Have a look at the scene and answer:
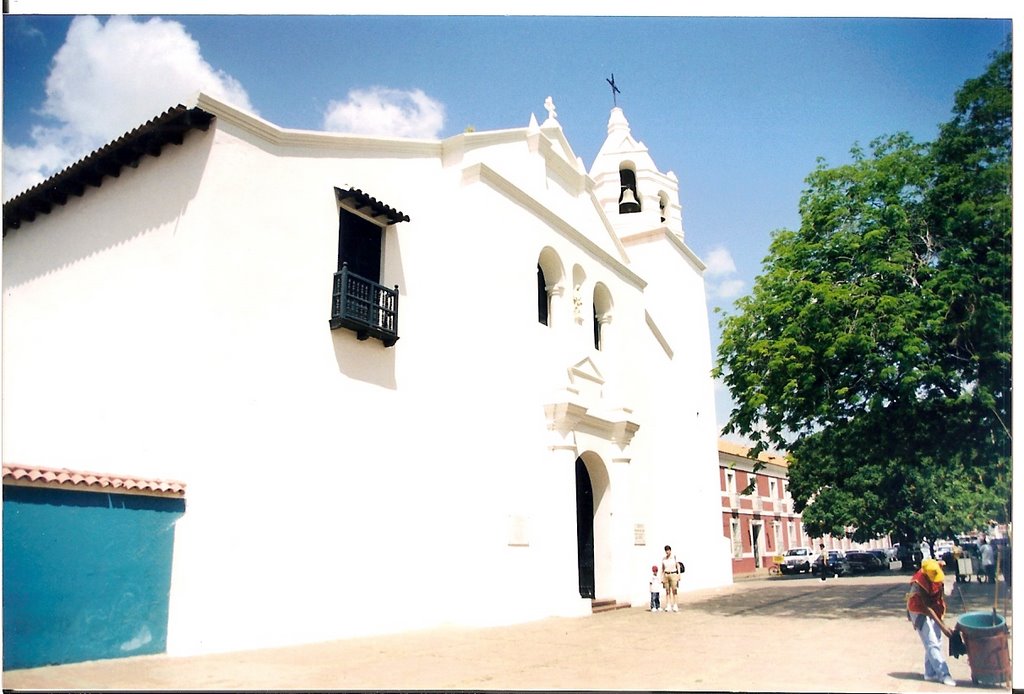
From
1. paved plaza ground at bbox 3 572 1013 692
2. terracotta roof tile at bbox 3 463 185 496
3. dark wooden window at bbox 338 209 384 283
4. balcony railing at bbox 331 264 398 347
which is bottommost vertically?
paved plaza ground at bbox 3 572 1013 692

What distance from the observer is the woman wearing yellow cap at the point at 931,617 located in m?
7.14

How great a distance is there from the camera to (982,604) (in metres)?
9.56

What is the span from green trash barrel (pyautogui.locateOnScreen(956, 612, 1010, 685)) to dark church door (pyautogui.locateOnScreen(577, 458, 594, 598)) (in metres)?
7.27

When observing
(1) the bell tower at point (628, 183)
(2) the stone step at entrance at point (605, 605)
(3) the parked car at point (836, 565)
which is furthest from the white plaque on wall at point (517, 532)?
(3) the parked car at point (836, 565)

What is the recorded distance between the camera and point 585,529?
1418 centimetres

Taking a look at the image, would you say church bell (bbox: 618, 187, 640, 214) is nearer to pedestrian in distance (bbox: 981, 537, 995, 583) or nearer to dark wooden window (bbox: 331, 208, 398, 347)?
dark wooden window (bbox: 331, 208, 398, 347)

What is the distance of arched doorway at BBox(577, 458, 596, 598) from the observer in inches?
545

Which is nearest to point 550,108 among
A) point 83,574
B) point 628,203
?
point 628,203

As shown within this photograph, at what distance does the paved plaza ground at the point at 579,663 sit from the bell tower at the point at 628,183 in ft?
40.8

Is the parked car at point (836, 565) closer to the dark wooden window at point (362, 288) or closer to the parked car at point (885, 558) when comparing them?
the parked car at point (885, 558)

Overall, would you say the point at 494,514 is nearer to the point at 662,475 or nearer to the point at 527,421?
the point at 527,421

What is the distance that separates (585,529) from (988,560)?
20.8ft

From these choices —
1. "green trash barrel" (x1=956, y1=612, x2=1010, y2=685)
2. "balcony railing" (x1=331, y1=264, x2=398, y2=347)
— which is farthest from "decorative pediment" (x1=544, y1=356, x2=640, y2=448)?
"green trash barrel" (x1=956, y1=612, x2=1010, y2=685)

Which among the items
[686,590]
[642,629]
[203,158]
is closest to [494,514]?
[642,629]
